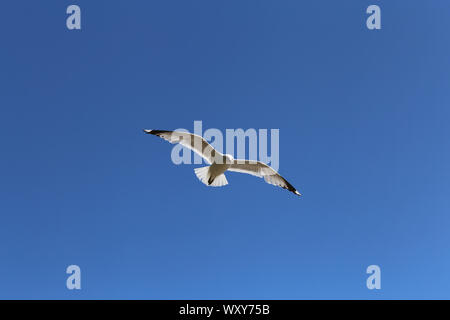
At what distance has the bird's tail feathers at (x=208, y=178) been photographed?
387 inches

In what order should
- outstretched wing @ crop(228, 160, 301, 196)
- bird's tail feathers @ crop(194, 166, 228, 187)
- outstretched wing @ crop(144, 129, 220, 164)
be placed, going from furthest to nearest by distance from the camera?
outstretched wing @ crop(228, 160, 301, 196)
bird's tail feathers @ crop(194, 166, 228, 187)
outstretched wing @ crop(144, 129, 220, 164)

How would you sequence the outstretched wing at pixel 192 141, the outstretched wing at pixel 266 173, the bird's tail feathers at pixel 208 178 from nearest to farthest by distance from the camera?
the outstretched wing at pixel 192 141 < the bird's tail feathers at pixel 208 178 < the outstretched wing at pixel 266 173

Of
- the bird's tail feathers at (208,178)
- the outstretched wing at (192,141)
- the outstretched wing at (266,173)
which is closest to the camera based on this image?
the outstretched wing at (192,141)

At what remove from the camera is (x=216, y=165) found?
966cm

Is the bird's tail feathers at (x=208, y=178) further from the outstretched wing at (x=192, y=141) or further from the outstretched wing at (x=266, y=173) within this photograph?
the outstretched wing at (x=266, y=173)

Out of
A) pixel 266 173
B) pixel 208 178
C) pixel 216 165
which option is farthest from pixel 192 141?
pixel 266 173

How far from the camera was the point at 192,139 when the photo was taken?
9.39m

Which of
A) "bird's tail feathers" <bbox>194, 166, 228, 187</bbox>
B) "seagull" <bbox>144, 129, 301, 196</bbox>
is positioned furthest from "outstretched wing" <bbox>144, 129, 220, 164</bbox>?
"bird's tail feathers" <bbox>194, 166, 228, 187</bbox>

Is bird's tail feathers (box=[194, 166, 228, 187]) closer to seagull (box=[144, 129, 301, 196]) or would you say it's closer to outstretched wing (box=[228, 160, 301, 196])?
seagull (box=[144, 129, 301, 196])

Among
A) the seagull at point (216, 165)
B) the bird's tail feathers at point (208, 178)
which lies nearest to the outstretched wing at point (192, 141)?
the seagull at point (216, 165)

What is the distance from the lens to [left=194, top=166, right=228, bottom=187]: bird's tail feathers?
32.3ft

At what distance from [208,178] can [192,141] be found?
1.09m
